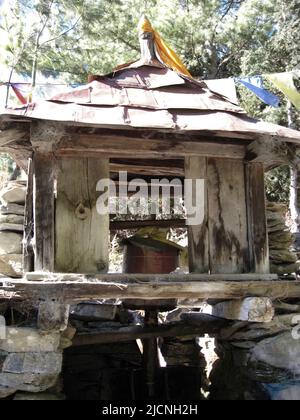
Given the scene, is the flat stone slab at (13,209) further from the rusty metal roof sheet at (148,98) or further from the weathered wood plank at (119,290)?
the rusty metal roof sheet at (148,98)

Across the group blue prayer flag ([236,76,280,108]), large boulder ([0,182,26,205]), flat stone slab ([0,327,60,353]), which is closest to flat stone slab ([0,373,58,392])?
flat stone slab ([0,327,60,353])

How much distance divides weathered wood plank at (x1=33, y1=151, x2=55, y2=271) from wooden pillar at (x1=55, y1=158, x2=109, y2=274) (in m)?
→ 0.13

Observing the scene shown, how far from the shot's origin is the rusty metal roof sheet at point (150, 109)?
418cm

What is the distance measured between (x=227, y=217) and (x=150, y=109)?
51.8 inches

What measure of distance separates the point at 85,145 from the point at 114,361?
4.28 metres

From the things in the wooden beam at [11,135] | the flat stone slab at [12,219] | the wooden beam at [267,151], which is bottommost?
the flat stone slab at [12,219]

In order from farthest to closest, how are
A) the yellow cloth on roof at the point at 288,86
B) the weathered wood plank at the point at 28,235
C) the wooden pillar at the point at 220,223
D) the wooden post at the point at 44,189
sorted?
the yellow cloth on roof at the point at 288,86 → the wooden pillar at the point at 220,223 → the weathered wood plank at the point at 28,235 → the wooden post at the point at 44,189

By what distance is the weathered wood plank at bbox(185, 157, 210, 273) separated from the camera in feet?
15.6

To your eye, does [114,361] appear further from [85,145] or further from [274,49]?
[274,49]

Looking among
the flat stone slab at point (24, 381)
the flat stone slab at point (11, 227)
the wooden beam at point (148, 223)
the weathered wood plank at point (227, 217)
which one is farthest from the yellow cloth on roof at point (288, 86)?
the flat stone slab at point (24, 381)

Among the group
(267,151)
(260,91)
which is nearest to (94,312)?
(267,151)

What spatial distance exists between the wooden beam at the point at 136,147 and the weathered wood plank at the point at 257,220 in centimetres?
30

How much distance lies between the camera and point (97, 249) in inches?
180

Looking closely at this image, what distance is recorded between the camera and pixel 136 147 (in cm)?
470
